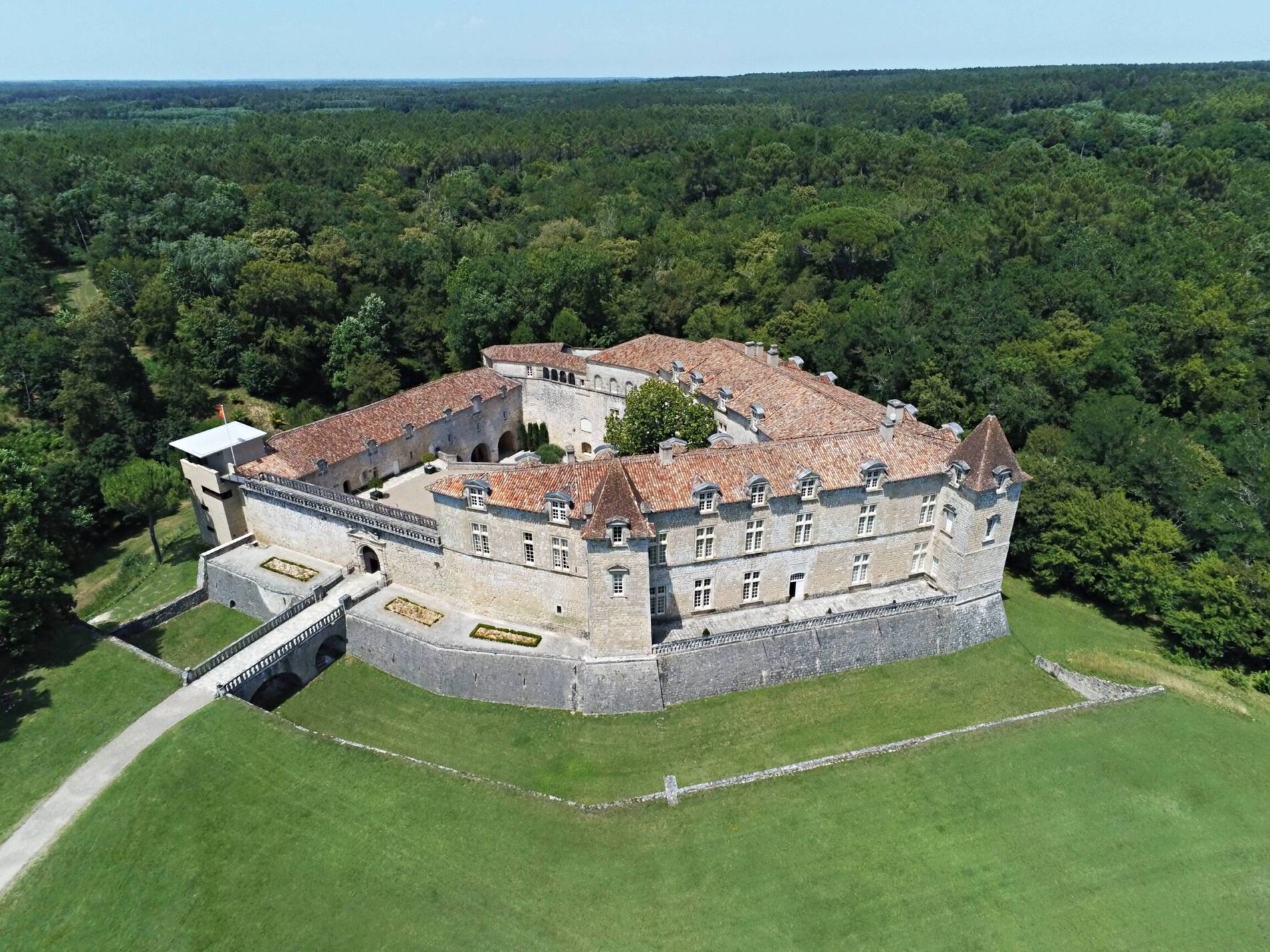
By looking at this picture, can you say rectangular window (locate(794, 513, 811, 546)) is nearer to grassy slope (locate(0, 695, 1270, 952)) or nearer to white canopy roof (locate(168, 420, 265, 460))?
grassy slope (locate(0, 695, 1270, 952))

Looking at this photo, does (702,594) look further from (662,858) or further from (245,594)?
(245,594)

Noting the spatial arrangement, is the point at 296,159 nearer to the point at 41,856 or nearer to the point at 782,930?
the point at 41,856

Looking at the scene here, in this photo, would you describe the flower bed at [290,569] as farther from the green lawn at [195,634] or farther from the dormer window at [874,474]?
the dormer window at [874,474]

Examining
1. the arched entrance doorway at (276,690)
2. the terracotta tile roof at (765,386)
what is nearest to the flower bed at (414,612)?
the arched entrance doorway at (276,690)

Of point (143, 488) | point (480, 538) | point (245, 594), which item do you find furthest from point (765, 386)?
point (143, 488)

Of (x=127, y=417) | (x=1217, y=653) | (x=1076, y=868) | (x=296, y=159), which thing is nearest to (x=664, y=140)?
(x=296, y=159)
